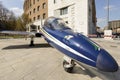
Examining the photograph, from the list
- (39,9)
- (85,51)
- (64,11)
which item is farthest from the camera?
(39,9)

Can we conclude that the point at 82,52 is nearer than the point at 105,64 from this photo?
No

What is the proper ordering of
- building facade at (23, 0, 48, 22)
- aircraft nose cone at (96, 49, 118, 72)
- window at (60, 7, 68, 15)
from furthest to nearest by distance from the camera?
building facade at (23, 0, 48, 22), window at (60, 7, 68, 15), aircraft nose cone at (96, 49, 118, 72)

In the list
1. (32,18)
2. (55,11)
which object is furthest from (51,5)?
(32,18)

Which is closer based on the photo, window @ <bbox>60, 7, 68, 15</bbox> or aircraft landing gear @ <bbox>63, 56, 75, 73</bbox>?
aircraft landing gear @ <bbox>63, 56, 75, 73</bbox>

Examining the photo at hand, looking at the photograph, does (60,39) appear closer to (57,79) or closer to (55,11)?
(57,79)

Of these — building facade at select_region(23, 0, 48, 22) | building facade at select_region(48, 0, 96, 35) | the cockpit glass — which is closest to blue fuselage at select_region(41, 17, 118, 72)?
the cockpit glass

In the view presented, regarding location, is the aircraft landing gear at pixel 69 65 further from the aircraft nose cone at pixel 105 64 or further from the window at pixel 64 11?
the window at pixel 64 11

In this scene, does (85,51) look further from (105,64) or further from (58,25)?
(58,25)

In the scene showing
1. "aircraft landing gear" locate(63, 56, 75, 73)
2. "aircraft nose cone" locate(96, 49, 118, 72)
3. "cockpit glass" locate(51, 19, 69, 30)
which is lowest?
"aircraft landing gear" locate(63, 56, 75, 73)

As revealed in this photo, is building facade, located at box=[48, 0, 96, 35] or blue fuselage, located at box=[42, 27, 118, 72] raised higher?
building facade, located at box=[48, 0, 96, 35]

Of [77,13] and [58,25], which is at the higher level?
[77,13]

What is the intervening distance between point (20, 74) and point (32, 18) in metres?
67.7

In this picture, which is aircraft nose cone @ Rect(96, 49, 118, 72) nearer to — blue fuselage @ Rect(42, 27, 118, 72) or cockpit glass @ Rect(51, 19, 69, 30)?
blue fuselage @ Rect(42, 27, 118, 72)

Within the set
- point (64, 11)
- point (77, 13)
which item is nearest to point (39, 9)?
point (64, 11)
